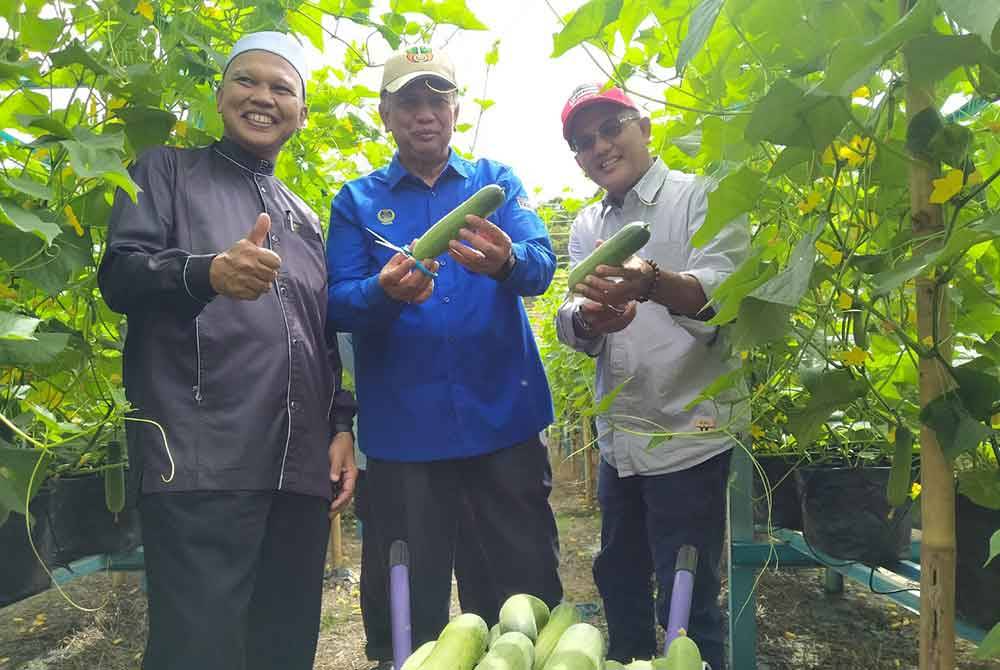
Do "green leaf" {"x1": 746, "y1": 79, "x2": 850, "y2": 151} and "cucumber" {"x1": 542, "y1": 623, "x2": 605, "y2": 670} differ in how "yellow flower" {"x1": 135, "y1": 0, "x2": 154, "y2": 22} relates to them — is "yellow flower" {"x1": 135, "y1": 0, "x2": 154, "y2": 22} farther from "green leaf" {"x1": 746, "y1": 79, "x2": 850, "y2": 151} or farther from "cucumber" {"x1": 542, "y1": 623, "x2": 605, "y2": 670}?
"cucumber" {"x1": 542, "y1": 623, "x2": 605, "y2": 670}

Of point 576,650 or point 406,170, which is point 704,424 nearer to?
point 406,170

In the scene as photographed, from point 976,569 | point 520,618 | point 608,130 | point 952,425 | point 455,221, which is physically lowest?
point 976,569

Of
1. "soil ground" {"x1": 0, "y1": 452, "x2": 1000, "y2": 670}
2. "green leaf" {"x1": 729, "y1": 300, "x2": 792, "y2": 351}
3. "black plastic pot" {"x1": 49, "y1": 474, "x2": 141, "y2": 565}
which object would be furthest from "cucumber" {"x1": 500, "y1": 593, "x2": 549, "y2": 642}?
"soil ground" {"x1": 0, "y1": 452, "x2": 1000, "y2": 670}

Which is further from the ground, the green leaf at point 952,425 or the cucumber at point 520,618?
the green leaf at point 952,425

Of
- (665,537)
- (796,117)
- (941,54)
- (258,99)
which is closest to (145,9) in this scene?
(258,99)

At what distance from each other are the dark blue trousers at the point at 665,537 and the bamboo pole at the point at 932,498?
1.13 m

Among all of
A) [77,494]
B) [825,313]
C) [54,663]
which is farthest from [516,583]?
[54,663]

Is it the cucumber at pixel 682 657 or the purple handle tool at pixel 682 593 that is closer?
the cucumber at pixel 682 657

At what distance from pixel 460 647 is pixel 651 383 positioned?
1.33 metres

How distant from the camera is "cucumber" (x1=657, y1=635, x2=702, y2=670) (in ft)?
3.14

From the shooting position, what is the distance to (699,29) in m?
0.86

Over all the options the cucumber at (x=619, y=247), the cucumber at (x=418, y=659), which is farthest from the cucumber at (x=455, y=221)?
the cucumber at (x=418, y=659)

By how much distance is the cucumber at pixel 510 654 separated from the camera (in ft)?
2.81

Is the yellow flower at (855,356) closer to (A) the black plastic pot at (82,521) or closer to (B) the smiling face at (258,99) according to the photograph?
(B) the smiling face at (258,99)
